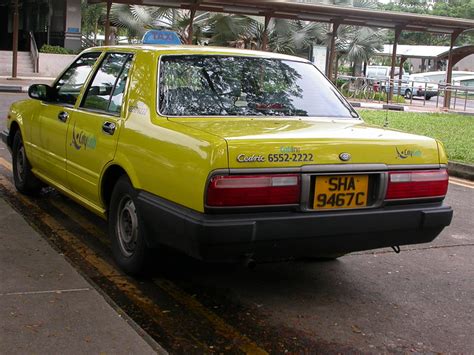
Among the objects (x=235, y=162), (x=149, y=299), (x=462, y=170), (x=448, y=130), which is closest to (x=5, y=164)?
(x=149, y=299)

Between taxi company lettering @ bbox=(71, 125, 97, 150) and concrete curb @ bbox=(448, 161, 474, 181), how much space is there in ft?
21.6

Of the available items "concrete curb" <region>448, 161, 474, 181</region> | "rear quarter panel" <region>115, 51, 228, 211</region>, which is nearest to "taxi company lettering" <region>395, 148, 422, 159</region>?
"rear quarter panel" <region>115, 51, 228, 211</region>

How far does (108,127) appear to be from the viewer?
461cm

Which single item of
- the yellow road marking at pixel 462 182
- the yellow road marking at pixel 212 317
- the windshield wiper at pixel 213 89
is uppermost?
the windshield wiper at pixel 213 89

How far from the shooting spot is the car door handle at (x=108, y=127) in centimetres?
455

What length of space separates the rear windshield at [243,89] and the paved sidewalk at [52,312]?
52.9 inches

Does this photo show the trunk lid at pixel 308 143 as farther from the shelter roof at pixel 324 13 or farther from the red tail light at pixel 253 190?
the shelter roof at pixel 324 13

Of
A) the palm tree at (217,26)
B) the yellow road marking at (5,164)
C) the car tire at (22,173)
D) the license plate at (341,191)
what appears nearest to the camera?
the license plate at (341,191)

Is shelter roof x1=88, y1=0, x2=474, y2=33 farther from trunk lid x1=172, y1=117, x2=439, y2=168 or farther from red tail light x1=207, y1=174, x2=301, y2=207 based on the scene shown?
red tail light x1=207, y1=174, x2=301, y2=207

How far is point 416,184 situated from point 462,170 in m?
6.11

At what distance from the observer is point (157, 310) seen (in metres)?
3.99

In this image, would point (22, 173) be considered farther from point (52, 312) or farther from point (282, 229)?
point (282, 229)

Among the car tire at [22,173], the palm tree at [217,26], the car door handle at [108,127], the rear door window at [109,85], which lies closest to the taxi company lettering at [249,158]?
the car door handle at [108,127]

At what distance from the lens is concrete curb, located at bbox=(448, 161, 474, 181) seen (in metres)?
9.59
